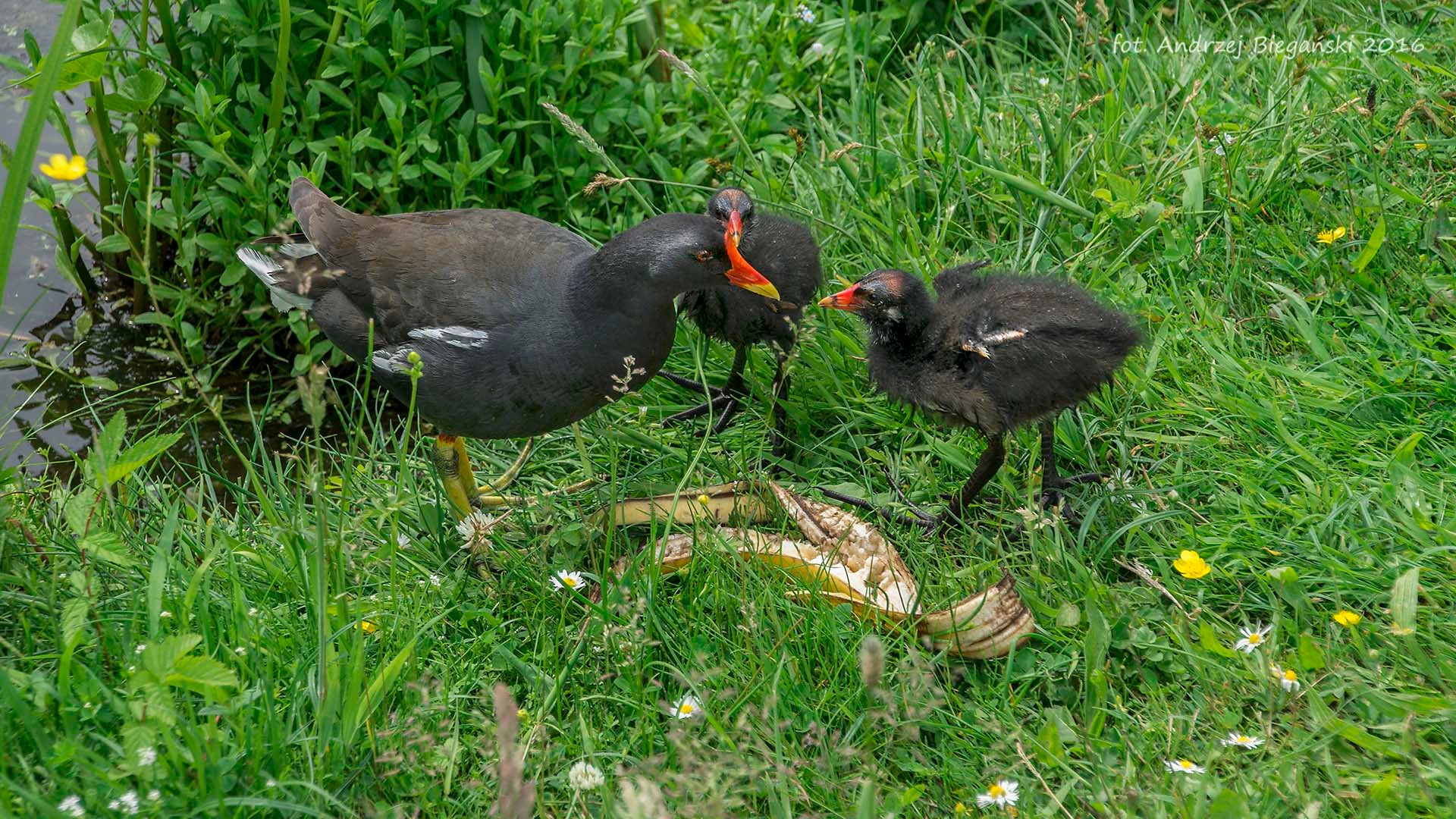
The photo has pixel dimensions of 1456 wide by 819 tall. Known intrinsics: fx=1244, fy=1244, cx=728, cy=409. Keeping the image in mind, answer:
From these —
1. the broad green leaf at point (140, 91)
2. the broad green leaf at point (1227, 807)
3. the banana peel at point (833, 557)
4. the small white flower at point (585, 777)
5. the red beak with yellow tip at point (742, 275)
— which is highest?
the broad green leaf at point (140, 91)

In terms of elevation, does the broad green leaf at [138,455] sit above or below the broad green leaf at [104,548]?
above

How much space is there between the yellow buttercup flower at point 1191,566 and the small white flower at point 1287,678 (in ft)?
0.88

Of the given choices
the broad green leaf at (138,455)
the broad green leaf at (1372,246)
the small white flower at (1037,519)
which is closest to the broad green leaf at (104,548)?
the broad green leaf at (138,455)

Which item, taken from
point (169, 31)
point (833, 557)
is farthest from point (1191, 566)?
point (169, 31)

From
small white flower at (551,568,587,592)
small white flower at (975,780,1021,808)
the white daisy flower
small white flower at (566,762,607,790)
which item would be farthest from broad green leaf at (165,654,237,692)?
the white daisy flower

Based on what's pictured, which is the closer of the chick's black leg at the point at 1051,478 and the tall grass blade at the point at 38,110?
the tall grass blade at the point at 38,110

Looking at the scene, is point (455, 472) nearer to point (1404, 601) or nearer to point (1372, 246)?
point (1404, 601)

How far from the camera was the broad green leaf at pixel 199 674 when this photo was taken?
229 cm

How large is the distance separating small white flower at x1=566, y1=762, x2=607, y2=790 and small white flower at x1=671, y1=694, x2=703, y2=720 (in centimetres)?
20

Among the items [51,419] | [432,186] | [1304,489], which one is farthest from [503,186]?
[1304,489]

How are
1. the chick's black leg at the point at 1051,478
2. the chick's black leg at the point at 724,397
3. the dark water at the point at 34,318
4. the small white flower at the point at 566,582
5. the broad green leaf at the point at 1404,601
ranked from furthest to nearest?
the dark water at the point at 34,318
the chick's black leg at the point at 724,397
the chick's black leg at the point at 1051,478
the small white flower at the point at 566,582
the broad green leaf at the point at 1404,601

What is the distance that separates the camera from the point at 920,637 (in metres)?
2.96

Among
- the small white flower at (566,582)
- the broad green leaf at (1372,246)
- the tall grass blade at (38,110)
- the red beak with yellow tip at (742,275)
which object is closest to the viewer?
the tall grass blade at (38,110)

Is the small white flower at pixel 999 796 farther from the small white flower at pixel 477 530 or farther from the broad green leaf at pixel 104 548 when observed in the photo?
the broad green leaf at pixel 104 548
